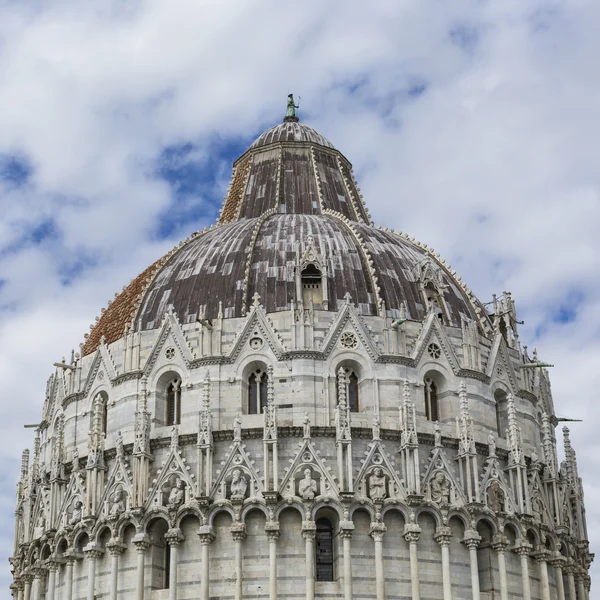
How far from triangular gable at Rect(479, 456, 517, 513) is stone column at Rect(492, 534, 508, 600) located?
4.06ft

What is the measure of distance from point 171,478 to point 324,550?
645 centimetres

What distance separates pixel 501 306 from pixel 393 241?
581 centimetres

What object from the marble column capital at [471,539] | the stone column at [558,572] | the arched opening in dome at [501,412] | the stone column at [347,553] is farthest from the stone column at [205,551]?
the stone column at [558,572]

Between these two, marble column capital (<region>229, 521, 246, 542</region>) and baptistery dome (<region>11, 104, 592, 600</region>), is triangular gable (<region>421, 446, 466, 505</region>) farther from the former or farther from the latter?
marble column capital (<region>229, 521, 246, 542</region>)

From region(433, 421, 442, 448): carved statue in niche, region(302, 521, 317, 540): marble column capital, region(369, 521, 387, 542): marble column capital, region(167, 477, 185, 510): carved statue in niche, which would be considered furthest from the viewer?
region(433, 421, 442, 448): carved statue in niche

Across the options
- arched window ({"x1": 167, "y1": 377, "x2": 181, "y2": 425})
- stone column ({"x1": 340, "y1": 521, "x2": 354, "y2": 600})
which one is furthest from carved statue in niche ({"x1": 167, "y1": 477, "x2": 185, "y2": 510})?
stone column ({"x1": 340, "y1": 521, "x2": 354, "y2": 600})

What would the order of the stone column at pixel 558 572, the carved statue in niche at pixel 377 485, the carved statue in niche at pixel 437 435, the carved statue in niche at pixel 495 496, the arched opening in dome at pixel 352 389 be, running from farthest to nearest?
1. the stone column at pixel 558 572
2. the arched opening in dome at pixel 352 389
3. the carved statue in niche at pixel 495 496
4. the carved statue in niche at pixel 437 435
5. the carved statue in niche at pixel 377 485

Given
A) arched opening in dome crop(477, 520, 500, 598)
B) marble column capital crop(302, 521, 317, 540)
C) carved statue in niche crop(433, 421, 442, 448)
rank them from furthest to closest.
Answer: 1. carved statue in niche crop(433, 421, 442, 448)
2. arched opening in dome crop(477, 520, 500, 598)
3. marble column capital crop(302, 521, 317, 540)

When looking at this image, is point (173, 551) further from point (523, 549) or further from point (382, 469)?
point (523, 549)

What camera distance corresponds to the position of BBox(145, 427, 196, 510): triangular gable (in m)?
44.1

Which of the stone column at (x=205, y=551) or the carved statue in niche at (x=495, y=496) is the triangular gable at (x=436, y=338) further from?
the stone column at (x=205, y=551)

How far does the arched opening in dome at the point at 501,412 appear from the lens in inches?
1922

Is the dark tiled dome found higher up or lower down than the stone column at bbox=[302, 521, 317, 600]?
higher up

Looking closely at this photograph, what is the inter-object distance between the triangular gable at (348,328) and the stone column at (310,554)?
23.4 feet
